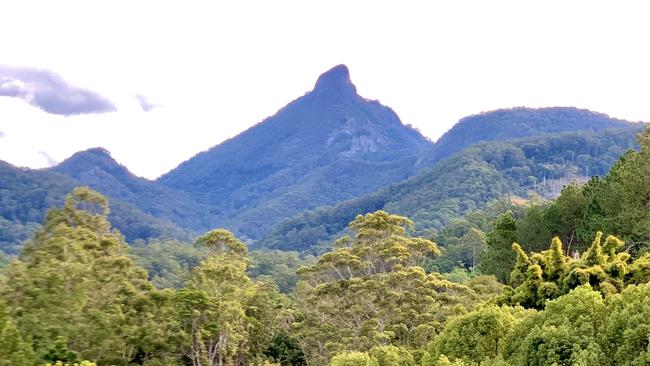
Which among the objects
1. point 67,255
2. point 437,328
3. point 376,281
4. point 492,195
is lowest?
point 492,195

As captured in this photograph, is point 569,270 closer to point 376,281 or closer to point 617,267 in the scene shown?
point 617,267

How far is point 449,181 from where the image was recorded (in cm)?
15450

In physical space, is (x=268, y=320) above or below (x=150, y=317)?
below

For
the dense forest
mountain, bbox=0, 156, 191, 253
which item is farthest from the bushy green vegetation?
mountain, bbox=0, 156, 191, 253

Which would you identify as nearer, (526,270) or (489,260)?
(526,270)

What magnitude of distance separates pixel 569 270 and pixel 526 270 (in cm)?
155

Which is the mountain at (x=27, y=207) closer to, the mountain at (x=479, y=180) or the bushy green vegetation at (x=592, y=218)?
the mountain at (x=479, y=180)

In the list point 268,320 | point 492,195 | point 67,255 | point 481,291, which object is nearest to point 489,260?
point 481,291

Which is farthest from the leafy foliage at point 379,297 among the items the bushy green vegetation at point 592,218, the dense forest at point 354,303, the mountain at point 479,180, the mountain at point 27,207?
the mountain at point 27,207

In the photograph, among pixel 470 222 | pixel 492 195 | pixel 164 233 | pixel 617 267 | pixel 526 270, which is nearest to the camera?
pixel 617 267

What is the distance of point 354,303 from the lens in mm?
21438

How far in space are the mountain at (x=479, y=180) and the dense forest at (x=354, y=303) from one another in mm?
109020

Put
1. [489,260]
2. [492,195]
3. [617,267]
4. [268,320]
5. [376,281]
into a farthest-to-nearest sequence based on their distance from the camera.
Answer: [492,195], [489,260], [268,320], [376,281], [617,267]

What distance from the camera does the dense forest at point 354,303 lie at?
13.6m
